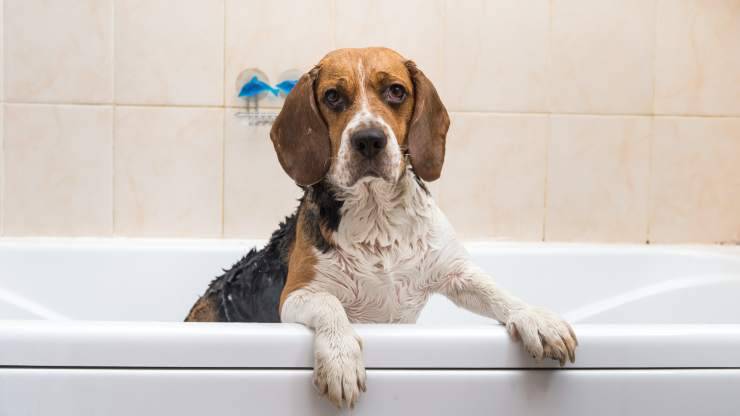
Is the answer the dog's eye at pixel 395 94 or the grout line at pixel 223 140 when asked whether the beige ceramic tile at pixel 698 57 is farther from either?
the grout line at pixel 223 140

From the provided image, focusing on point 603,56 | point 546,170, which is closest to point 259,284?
point 546,170

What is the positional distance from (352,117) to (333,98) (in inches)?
3.5

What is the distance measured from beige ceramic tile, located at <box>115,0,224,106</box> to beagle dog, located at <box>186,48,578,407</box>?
113 centimetres

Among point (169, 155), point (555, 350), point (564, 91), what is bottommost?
point (555, 350)

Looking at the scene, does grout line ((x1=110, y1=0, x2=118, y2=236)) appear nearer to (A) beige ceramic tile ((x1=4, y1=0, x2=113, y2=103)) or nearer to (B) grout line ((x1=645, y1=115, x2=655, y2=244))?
(A) beige ceramic tile ((x1=4, y1=0, x2=113, y2=103))

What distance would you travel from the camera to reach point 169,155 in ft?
8.06

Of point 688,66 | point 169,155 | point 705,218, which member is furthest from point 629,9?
point 169,155

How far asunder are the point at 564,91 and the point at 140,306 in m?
1.92

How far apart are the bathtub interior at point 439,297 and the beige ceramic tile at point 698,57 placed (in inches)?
26.5

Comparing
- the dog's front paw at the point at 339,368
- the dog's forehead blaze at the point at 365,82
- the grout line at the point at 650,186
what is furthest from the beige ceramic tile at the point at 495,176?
the dog's front paw at the point at 339,368

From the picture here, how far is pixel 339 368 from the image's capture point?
1.06 meters

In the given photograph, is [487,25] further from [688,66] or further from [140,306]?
[140,306]

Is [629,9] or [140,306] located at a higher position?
[629,9]

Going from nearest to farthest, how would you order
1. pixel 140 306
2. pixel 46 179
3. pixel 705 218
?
pixel 140 306 < pixel 46 179 < pixel 705 218
